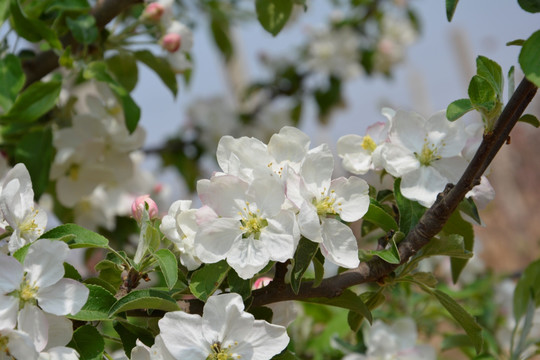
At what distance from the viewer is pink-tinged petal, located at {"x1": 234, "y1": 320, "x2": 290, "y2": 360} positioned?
27.6 inches

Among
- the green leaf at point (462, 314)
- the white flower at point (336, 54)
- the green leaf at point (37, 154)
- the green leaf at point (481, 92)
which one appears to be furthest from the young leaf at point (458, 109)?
the white flower at point (336, 54)

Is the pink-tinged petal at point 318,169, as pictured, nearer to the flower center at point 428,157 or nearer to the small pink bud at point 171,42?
the flower center at point 428,157

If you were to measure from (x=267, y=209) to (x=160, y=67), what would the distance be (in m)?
0.78

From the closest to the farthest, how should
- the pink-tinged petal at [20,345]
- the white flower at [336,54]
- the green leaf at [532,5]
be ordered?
the pink-tinged petal at [20,345], the green leaf at [532,5], the white flower at [336,54]

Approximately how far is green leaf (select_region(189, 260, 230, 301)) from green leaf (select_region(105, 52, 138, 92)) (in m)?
0.77

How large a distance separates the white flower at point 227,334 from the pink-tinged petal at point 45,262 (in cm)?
14

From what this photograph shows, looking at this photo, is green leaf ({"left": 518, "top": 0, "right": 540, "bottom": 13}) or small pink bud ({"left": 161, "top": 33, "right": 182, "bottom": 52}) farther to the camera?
small pink bud ({"left": 161, "top": 33, "right": 182, "bottom": 52})

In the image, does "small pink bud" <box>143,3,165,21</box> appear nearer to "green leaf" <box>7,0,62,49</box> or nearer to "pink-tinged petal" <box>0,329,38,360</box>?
"green leaf" <box>7,0,62,49</box>

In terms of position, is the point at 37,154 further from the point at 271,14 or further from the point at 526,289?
the point at 526,289

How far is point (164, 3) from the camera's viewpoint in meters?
1.41

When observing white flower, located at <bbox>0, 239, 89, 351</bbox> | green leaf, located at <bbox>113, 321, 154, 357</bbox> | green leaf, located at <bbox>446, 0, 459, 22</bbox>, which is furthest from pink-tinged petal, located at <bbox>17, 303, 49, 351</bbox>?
green leaf, located at <bbox>446, 0, 459, 22</bbox>

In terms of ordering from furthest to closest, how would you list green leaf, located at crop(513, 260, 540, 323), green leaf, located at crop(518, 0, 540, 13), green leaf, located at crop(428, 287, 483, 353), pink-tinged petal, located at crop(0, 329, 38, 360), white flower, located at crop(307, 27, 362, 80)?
white flower, located at crop(307, 27, 362, 80), green leaf, located at crop(513, 260, 540, 323), green leaf, located at crop(428, 287, 483, 353), green leaf, located at crop(518, 0, 540, 13), pink-tinged petal, located at crop(0, 329, 38, 360)

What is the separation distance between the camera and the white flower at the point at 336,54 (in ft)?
9.61

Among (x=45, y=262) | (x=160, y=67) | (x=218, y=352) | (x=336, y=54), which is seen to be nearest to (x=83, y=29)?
(x=160, y=67)
